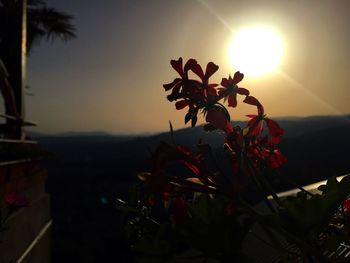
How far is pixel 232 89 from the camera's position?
718mm

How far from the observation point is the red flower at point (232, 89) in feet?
2.35

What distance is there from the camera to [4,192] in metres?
3.54

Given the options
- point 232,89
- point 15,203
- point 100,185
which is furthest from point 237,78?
point 100,185

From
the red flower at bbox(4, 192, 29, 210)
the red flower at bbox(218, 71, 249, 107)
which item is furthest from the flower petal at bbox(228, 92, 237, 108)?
the red flower at bbox(4, 192, 29, 210)

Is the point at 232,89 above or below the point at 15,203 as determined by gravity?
above

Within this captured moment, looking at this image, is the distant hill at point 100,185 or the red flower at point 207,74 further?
the distant hill at point 100,185

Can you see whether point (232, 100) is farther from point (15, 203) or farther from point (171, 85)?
point (15, 203)

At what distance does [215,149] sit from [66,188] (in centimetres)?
1958

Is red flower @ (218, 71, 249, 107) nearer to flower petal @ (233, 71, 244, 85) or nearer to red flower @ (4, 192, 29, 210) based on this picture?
flower petal @ (233, 71, 244, 85)

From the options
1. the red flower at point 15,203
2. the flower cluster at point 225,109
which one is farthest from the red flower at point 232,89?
the red flower at point 15,203

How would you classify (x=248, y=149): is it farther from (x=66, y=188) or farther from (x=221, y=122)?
(x=66, y=188)

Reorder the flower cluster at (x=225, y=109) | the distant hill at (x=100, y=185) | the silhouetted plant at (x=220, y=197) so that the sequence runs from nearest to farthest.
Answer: the silhouetted plant at (x=220, y=197), the flower cluster at (x=225, y=109), the distant hill at (x=100, y=185)

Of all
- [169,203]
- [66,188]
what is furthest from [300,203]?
[66,188]

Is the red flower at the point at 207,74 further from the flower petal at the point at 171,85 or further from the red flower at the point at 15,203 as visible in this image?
the red flower at the point at 15,203
